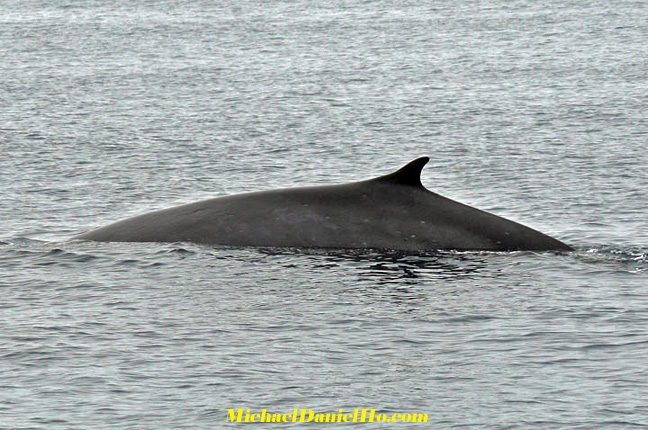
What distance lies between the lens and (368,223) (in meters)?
18.8

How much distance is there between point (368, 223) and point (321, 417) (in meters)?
6.75

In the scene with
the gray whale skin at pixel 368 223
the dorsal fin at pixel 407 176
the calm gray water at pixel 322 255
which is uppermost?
the dorsal fin at pixel 407 176

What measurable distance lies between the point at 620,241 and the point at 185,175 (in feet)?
34.4

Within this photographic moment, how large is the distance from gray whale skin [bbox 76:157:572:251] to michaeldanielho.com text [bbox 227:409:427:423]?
637 centimetres

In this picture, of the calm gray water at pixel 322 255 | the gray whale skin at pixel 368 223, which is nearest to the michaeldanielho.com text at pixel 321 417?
the calm gray water at pixel 322 255

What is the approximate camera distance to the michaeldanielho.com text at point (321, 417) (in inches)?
482

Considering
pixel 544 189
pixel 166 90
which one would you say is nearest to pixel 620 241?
pixel 544 189

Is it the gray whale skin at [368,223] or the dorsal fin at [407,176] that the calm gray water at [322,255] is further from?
the dorsal fin at [407,176]

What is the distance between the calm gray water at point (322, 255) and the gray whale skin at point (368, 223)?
0.35 metres

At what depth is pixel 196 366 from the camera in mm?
13828

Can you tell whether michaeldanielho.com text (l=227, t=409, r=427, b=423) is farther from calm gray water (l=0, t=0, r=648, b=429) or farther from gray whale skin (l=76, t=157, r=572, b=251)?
gray whale skin (l=76, t=157, r=572, b=251)

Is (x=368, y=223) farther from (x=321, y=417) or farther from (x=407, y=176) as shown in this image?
(x=321, y=417)

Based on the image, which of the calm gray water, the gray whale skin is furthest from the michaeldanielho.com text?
the gray whale skin

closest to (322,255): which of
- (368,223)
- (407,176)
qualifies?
(368,223)
